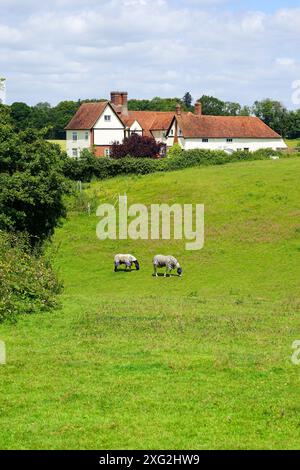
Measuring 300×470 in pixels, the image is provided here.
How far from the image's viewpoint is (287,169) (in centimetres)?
6134

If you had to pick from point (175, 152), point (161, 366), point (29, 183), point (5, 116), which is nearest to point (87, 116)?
point (175, 152)

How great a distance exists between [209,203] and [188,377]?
38.8 metres

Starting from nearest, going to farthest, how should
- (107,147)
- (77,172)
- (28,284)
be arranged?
(28,284) → (77,172) → (107,147)

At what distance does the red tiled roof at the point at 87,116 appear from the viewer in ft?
324

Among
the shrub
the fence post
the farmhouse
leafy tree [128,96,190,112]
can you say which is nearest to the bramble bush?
the shrub

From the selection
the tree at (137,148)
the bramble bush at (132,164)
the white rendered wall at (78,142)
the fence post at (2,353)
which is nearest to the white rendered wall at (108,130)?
the white rendered wall at (78,142)

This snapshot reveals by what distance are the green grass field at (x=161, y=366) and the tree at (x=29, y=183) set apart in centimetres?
327

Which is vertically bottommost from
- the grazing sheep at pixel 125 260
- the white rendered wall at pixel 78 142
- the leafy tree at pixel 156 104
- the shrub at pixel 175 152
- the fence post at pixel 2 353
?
the grazing sheep at pixel 125 260

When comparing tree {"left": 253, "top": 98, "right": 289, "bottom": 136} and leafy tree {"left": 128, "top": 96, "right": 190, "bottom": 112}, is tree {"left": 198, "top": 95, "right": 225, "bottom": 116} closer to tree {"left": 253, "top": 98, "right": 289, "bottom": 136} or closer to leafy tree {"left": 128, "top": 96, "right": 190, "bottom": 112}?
leafy tree {"left": 128, "top": 96, "right": 190, "bottom": 112}

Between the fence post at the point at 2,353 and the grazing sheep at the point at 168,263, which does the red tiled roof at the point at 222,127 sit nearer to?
the grazing sheep at the point at 168,263

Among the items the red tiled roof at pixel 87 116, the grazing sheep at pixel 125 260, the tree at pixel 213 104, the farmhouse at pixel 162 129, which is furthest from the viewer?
the tree at pixel 213 104

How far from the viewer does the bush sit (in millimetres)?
22141
